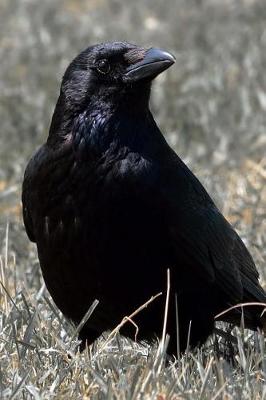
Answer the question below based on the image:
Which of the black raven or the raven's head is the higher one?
the raven's head

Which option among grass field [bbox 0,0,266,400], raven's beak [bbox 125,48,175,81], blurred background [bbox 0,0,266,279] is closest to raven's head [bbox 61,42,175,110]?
raven's beak [bbox 125,48,175,81]

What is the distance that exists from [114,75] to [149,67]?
0.14 meters

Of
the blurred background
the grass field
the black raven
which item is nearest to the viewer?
the grass field

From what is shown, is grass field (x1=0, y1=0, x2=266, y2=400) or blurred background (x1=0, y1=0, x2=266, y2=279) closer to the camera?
grass field (x1=0, y1=0, x2=266, y2=400)

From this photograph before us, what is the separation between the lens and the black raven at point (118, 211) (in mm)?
4594

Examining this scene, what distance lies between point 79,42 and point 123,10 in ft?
4.79

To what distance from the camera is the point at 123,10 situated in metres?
11.4

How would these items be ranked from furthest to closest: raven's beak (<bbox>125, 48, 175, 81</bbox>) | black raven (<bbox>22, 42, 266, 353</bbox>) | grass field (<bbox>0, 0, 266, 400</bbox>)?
raven's beak (<bbox>125, 48, 175, 81</bbox>)
black raven (<bbox>22, 42, 266, 353</bbox>)
grass field (<bbox>0, 0, 266, 400</bbox>)

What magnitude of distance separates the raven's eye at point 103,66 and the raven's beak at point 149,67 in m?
0.09

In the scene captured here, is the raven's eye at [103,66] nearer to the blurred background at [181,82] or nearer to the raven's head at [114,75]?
the raven's head at [114,75]

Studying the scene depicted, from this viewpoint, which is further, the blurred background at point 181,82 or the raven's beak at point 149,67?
the blurred background at point 181,82

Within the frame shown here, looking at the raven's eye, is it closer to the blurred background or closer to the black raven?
the black raven

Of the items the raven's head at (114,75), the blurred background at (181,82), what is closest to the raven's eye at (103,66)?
the raven's head at (114,75)

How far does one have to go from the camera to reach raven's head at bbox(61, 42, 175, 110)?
477cm
